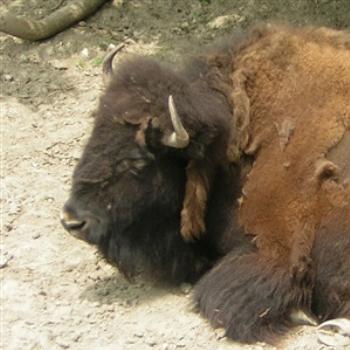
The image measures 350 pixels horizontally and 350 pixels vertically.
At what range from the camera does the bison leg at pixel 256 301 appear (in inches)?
188

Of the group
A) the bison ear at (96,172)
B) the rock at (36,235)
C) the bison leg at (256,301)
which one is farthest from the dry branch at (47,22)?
the bison leg at (256,301)

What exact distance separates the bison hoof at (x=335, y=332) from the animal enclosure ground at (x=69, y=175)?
7 cm

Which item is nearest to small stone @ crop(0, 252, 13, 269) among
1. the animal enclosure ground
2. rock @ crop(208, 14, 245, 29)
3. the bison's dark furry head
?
the animal enclosure ground

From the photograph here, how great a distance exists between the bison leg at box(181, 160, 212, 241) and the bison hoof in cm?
83

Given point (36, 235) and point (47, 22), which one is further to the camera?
point (47, 22)

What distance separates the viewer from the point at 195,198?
198 inches

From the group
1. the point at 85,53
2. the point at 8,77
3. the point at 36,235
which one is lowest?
the point at 8,77

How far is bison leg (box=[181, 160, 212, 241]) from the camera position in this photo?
198 inches

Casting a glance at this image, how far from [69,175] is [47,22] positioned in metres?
2.04

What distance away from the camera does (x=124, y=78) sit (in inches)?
201

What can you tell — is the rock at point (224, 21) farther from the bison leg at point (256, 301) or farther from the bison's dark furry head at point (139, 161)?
the bison leg at point (256, 301)

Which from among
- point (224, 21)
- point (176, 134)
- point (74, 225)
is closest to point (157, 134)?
point (176, 134)

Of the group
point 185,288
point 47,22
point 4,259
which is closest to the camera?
point 185,288

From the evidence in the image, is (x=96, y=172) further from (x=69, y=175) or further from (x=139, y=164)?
(x=69, y=175)
